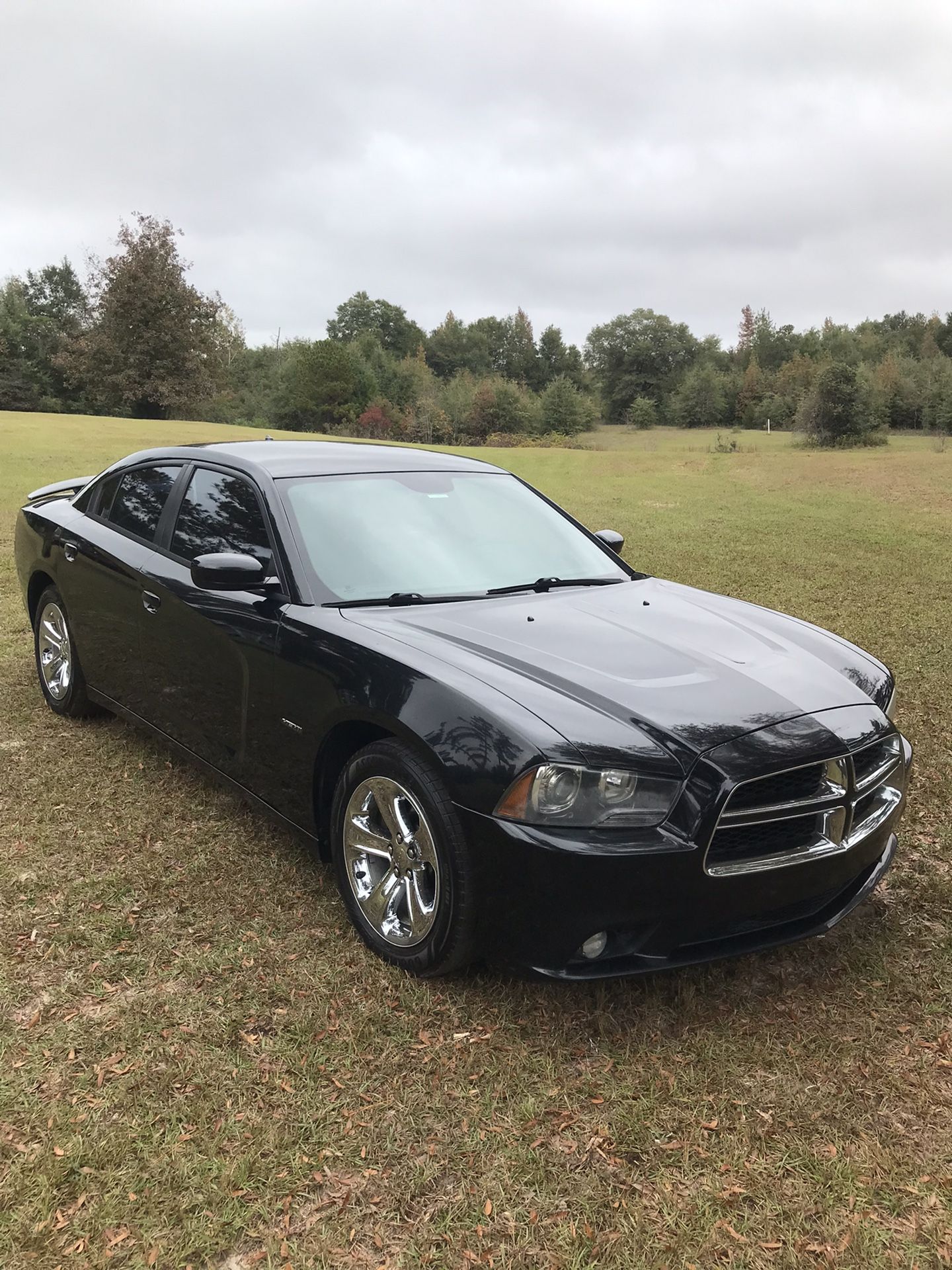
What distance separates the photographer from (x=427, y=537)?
12.5 ft

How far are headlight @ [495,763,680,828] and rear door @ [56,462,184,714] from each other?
241cm

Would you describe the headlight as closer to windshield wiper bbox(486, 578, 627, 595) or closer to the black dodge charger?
the black dodge charger

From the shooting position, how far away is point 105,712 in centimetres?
536

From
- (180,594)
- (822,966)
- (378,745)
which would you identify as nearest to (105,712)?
(180,594)

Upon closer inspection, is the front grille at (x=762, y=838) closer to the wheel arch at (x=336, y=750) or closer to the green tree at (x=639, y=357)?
the wheel arch at (x=336, y=750)

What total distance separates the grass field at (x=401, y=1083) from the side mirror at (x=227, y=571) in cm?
114

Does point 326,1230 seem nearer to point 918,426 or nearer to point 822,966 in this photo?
point 822,966

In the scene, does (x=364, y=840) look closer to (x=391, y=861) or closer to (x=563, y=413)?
(x=391, y=861)

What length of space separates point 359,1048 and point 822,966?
1516mm

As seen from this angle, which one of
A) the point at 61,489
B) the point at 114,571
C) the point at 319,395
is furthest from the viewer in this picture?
the point at 319,395

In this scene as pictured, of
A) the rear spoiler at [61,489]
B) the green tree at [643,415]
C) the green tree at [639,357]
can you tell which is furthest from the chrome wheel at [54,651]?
the green tree at [639,357]

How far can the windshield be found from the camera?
140 inches

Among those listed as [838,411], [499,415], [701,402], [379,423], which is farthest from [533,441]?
[838,411]

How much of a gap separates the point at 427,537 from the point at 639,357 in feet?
302
